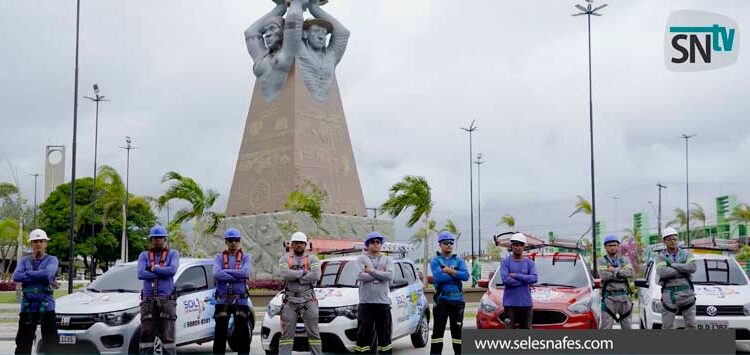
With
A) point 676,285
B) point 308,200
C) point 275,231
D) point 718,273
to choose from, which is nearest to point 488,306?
point 676,285

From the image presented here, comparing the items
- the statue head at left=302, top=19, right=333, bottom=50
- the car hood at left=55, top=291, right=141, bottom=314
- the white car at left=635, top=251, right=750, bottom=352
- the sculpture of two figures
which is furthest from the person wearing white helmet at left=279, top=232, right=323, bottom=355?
the statue head at left=302, top=19, right=333, bottom=50

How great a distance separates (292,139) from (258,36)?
5.78 metres

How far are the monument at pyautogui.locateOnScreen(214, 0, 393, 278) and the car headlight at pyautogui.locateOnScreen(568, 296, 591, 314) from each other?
21.7 meters

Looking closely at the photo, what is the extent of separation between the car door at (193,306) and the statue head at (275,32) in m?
23.8

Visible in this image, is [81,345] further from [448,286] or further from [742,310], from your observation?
[742,310]

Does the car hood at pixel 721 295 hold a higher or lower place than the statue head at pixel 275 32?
lower

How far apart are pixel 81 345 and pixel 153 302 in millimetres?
1374

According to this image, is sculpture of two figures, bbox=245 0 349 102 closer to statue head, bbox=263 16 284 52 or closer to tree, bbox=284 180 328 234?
statue head, bbox=263 16 284 52

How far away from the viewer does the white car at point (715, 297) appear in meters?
11.7

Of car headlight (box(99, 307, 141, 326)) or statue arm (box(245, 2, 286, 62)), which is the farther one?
statue arm (box(245, 2, 286, 62))

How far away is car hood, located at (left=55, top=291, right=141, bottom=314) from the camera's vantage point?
10.8 m

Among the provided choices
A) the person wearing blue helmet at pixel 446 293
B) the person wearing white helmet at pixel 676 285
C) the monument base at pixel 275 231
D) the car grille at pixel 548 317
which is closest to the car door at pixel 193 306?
the person wearing blue helmet at pixel 446 293

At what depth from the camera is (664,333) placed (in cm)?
711

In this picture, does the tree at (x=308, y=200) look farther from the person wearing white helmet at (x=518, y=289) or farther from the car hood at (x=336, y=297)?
the person wearing white helmet at (x=518, y=289)
